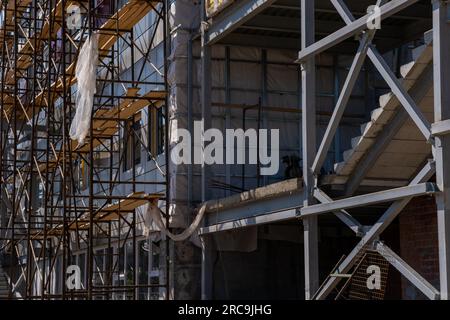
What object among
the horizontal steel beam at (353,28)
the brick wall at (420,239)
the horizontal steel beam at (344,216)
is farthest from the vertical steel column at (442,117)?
the brick wall at (420,239)

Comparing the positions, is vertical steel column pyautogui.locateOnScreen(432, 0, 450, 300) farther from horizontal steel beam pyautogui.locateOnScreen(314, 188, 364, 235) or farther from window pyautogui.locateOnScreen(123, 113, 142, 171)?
window pyautogui.locateOnScreen(123, 113, 142, 171)

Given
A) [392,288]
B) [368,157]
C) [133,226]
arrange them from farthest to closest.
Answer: [133,226] → [392,288] → [368,157]

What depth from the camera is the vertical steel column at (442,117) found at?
35.1 feet

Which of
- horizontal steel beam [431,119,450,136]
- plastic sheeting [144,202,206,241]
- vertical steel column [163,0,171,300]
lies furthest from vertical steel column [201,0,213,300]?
horizontal steel beam [431,119,450,136]

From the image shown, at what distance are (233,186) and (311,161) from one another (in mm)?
5182

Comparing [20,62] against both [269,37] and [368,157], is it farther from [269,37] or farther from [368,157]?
[368,157]

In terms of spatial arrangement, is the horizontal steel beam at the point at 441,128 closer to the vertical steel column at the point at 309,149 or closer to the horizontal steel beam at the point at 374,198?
the horizontal steel beam at the point at 374,198

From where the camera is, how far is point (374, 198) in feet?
39.5

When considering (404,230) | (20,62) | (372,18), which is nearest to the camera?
(372,18)

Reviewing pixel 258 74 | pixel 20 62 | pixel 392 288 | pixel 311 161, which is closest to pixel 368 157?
pixel 311 161

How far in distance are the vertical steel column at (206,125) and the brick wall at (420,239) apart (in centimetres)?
425

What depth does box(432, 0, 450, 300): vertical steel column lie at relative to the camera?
10703 millimetres

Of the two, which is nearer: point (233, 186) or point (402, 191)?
point (402, 191)

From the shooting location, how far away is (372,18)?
12242mm
